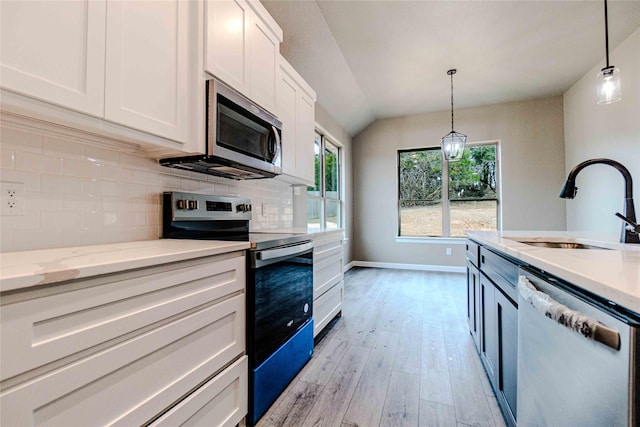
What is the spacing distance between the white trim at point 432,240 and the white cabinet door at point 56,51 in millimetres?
4747

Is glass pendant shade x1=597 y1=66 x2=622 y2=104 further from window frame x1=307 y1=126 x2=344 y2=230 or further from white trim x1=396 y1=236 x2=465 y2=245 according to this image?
white trim x1=396 y1=236 x2=465 y2=245

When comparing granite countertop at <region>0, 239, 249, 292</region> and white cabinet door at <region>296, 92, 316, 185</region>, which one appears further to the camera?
white cabinet door at <region>296, 92, 316, 185</region>

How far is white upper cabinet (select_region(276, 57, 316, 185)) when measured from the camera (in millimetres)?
2189

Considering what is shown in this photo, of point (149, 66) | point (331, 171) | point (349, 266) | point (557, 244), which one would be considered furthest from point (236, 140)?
point (349, 266)

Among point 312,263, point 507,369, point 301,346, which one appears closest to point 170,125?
point 312,263

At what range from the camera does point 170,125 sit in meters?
1.25

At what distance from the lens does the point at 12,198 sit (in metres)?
0.97

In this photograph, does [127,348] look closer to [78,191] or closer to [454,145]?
[78,191]

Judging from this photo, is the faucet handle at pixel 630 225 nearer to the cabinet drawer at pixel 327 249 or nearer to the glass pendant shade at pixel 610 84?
the glass pendant shade at pixel 610 84

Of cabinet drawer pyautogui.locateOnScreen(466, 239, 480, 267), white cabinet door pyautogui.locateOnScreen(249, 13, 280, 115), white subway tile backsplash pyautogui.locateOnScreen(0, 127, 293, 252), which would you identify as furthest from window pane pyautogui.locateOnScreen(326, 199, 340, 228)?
white subway tile backsplash pyautogui.locateOnScreen(0, 127, 293, 252)

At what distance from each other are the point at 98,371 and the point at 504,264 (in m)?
1.56

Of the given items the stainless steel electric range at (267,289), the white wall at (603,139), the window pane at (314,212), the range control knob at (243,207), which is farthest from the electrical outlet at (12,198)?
the white wall at (603,139)

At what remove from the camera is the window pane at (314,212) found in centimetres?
371

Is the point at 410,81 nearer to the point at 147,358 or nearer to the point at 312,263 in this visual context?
the point at 312,263
